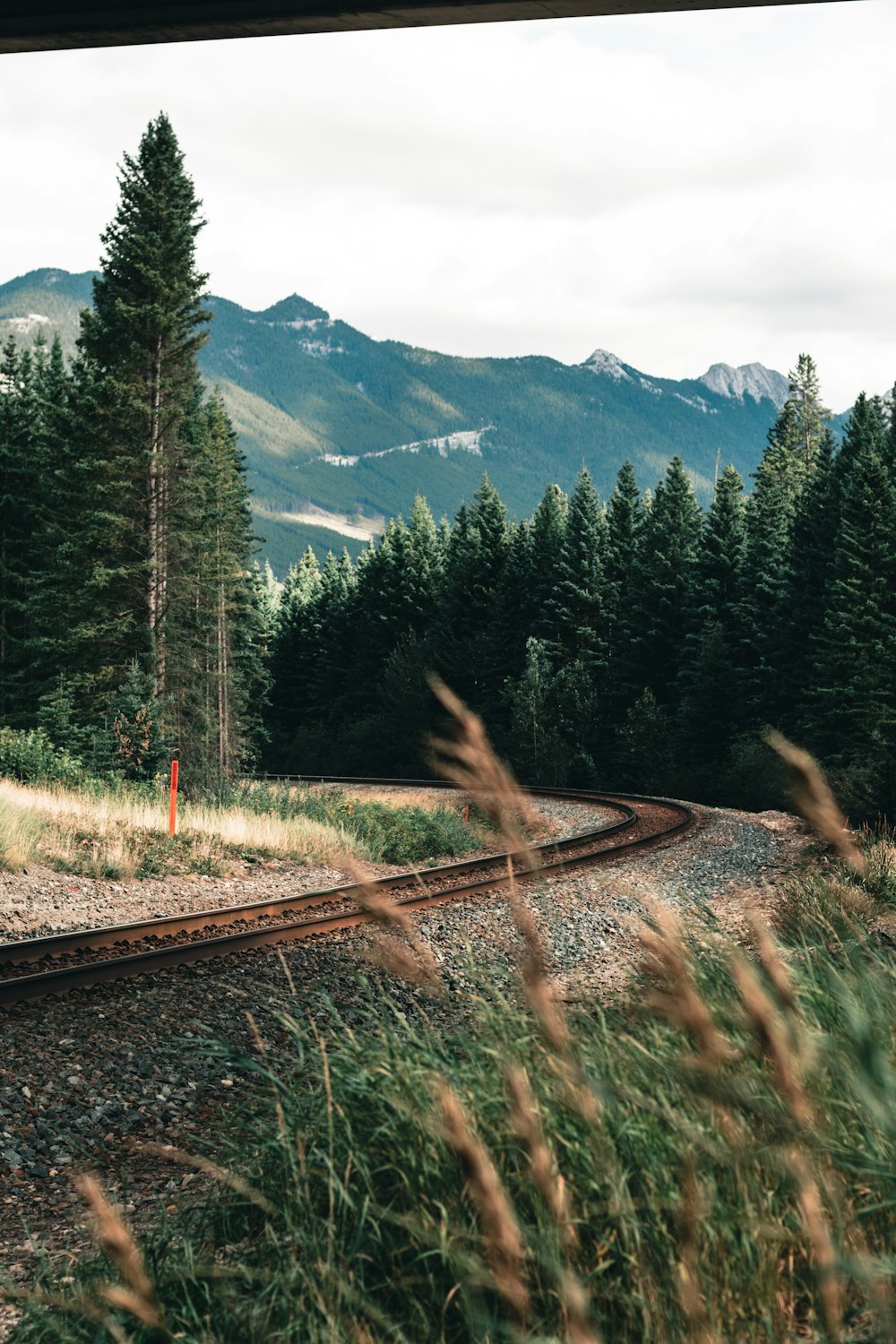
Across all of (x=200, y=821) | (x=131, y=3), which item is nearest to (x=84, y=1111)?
(x=131, y=3)

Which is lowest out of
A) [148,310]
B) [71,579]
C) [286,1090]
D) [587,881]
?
[587,881]

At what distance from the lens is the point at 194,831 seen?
1490cm

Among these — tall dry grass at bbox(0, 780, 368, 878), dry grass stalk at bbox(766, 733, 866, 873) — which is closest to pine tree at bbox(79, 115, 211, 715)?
tall dry grass at bbox(0, 780, 368, 878)

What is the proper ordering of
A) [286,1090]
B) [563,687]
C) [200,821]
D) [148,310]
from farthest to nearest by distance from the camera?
1. [563,687]
2. [148,310]
3. [200,821]
4. [286,1090]

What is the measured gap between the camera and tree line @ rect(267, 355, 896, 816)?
4094 centimetres

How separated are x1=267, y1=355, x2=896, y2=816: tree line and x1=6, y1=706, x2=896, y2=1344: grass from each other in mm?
32153

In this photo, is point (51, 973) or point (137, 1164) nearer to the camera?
point (137, 1164)

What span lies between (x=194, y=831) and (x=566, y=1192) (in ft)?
42.4

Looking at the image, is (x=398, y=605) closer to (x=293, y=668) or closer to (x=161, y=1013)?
(x=293, y=668)

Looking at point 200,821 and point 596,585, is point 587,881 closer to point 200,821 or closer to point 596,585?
point 200,821

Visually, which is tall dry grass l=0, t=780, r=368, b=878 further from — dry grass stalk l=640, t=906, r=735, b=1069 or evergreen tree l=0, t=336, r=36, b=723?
evergreen tree l=0, t=336, r=36, b=723

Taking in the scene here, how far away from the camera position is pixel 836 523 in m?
45.7

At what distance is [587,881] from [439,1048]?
9.52 meters

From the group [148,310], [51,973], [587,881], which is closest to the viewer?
[51,973]
